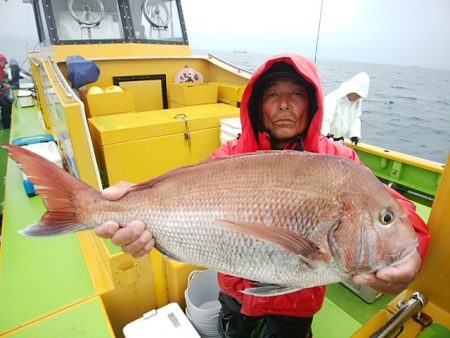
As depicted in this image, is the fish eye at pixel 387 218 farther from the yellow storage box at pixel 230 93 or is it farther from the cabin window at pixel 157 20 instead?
the cabin window at pixel 157 20

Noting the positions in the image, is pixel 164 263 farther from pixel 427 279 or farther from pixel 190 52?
pixel 190 52

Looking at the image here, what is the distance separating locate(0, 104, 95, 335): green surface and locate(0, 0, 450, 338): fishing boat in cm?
1

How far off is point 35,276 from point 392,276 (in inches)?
101

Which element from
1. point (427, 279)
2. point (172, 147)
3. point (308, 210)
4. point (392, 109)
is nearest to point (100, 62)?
point (172, 147)

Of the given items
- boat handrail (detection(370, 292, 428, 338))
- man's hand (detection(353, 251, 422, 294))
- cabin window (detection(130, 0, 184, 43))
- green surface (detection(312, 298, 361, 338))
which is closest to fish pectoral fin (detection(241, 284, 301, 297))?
man's hand (detection(353, 251, 422, 294))

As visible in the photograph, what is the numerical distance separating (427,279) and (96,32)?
21.6 feet

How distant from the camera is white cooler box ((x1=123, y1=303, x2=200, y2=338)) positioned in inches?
72.8

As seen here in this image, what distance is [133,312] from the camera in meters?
2.20

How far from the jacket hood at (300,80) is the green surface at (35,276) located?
5.24 feet

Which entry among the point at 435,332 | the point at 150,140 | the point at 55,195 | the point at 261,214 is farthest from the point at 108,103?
the point at 435,332

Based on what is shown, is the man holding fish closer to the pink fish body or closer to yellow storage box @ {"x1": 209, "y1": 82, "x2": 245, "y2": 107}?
the pink fish body

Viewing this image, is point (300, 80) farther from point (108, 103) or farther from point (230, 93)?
point (230, 93)

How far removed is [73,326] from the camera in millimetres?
1746

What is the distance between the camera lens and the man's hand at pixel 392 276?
1.02 m
